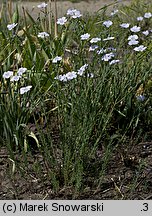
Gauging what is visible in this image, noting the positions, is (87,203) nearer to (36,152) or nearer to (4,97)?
(36,152)

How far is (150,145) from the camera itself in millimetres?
3760

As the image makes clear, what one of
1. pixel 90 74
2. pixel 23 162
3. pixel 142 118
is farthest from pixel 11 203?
pixel 142 118

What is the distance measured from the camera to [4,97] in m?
3.72

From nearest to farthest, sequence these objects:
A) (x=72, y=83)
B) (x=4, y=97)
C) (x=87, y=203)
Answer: (x=87, y=203) → (x=72, y=83) → (x=4, y=97)

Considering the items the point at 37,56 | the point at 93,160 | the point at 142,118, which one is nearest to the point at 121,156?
the point at 93,160

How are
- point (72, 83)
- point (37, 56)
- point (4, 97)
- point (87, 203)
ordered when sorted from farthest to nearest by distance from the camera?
point (37, 56), point (4, 97), point (72, 83), point (87, 203)

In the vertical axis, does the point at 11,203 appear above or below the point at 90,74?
below

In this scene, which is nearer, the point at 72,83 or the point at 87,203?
the point at 87,203

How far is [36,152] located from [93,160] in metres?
0.40

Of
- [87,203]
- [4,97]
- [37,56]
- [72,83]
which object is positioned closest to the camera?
[87,203]

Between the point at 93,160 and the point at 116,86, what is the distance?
0.52m

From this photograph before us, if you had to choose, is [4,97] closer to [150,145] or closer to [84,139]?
[84,139]

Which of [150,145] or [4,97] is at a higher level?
[4,97]

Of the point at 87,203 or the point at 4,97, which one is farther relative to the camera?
the point at 4,97
